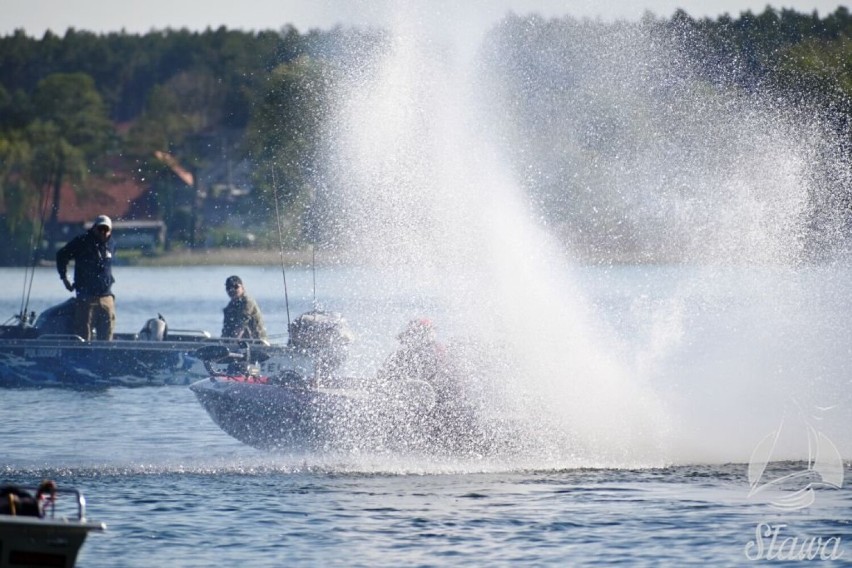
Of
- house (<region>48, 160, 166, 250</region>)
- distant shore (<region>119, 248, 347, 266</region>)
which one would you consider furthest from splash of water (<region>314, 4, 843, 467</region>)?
house (<region>48, 160, 166, 250</region>)

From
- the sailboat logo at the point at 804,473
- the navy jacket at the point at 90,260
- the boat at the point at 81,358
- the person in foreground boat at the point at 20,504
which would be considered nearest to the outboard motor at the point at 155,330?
the boat at the point at 81,358

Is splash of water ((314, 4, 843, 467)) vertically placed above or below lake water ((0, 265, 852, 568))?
above

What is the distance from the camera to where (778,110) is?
142 ft

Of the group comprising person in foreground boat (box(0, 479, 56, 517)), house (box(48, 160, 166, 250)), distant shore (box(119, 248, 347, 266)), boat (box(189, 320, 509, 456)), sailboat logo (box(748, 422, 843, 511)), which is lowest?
sailboat logo (box(748, 422, 843, 511))

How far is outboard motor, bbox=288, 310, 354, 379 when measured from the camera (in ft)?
64.6

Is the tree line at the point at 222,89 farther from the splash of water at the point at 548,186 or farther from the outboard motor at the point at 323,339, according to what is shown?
the outboard motor at the point at 323,339

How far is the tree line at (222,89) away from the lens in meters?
40.2

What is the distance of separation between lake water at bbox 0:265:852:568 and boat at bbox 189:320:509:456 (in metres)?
0.20

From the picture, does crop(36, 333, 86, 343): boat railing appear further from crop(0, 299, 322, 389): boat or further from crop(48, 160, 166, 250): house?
crop(48, 160, 166, 250): house

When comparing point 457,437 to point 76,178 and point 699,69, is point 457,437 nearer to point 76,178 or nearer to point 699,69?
point 699,69

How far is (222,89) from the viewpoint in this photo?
114 m

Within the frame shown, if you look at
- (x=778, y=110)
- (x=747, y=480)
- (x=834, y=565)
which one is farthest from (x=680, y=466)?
(x=778, y=110)

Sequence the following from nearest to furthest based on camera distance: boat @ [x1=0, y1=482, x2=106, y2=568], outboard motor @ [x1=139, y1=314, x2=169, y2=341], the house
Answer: boat @ [x1=0, y1=482, x2=106, y2=568], outboard motor @ [x1=139, y1=314, x2=169, y2=341], the house

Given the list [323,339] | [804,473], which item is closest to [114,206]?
[323,339]
